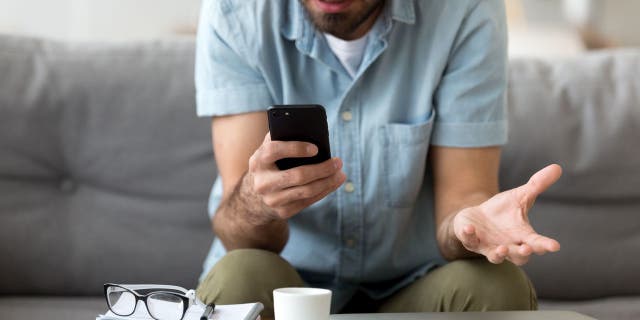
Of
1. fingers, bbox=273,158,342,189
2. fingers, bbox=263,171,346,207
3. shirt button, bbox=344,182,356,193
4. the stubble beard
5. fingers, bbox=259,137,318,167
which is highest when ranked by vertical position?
the stubble beard

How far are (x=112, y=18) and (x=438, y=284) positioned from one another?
73.4 inches

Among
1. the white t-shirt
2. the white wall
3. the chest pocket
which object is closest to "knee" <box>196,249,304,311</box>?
the chest pocket

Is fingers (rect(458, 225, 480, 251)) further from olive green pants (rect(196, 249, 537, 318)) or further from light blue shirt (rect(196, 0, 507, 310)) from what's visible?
light blue shirt (rect(196, 0, 507, 310))

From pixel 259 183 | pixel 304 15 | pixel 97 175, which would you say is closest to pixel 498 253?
pixel 259 183

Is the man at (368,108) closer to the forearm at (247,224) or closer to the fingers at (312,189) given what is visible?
the forearm at (247,224)

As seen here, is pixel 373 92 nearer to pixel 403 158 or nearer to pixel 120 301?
pixel 403 158

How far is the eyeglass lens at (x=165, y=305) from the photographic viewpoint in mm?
861

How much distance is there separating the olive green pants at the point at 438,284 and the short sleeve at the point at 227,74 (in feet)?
0.85

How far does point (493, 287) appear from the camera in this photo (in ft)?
3.57

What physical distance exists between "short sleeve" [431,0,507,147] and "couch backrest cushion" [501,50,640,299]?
1.14 ft

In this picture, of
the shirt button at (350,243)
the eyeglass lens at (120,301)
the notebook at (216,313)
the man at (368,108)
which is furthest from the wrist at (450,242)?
the eyeglass lens at (120,301)

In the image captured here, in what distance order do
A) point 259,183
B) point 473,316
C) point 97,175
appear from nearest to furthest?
point 473,316
point 259,183
point 97,175

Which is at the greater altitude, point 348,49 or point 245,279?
point 348,49

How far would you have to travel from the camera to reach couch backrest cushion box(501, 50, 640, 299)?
1.61 metres
